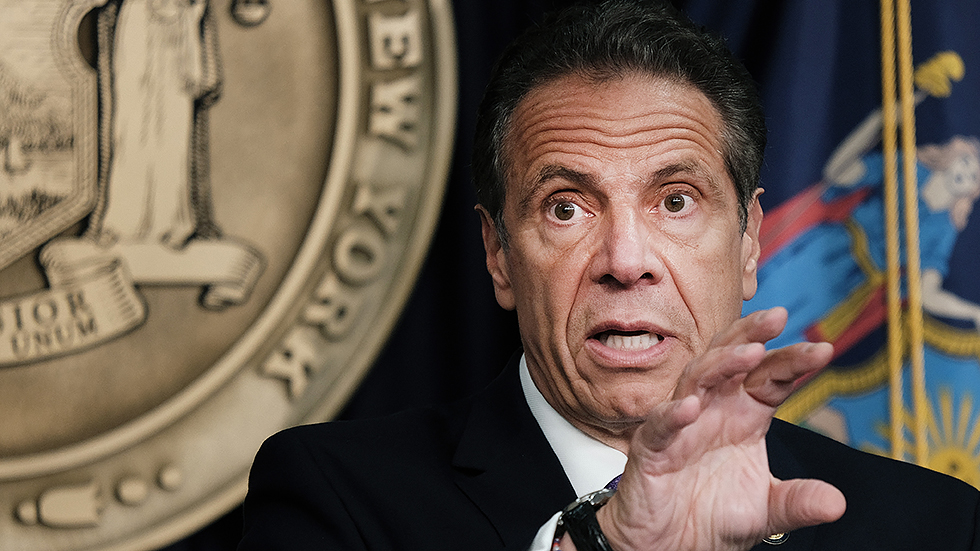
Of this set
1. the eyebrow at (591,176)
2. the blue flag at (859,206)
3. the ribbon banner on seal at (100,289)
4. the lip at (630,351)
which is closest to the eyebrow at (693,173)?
the eyebrow at (591,176)

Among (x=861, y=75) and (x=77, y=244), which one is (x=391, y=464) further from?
(x=861, y=75)

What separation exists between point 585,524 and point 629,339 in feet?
1.48

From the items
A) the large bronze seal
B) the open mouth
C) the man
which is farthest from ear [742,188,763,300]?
Result: the large bronze seal

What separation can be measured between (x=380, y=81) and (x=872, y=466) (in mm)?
1430

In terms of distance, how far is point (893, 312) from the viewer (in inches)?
91.7

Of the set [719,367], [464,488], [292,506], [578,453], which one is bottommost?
[292,506]

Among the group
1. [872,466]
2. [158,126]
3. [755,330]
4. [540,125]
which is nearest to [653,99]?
[540,125]

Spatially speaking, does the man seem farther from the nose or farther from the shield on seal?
the shield on seal

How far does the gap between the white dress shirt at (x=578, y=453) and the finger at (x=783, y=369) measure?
51 cm

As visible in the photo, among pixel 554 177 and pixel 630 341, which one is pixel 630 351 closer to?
pixel 630 341

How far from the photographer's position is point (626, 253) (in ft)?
5.24

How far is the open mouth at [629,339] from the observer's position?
5.36ft

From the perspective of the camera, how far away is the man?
163 cm

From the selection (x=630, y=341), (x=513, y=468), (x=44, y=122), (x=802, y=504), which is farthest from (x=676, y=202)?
(x=44, y=122)
